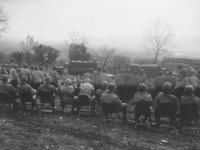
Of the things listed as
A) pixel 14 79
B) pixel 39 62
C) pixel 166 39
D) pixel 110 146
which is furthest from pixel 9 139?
pixel 166 39

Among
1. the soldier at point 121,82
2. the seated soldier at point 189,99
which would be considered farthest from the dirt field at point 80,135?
the soldier at point 121,82

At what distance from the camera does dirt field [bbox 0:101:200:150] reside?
5.37m

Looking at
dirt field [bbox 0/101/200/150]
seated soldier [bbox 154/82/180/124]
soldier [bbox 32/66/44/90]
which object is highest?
soldier [bbox 32/66/44/90]

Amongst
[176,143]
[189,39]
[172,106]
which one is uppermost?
[189,39]

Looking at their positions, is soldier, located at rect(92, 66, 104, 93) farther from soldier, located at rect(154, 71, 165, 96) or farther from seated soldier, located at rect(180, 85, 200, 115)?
seated soldier, located at rect(180, 85, 200, 115)

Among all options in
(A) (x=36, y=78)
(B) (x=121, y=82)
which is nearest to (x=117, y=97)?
(B) (x=121, y=82)

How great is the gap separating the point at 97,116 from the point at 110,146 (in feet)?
9.47

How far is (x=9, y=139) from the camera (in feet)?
18.1

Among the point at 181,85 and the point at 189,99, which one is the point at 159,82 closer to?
the point at 181,85

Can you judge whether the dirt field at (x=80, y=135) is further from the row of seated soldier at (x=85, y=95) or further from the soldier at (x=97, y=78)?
the soldier at (x=97, y=78)

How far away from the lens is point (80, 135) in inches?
240

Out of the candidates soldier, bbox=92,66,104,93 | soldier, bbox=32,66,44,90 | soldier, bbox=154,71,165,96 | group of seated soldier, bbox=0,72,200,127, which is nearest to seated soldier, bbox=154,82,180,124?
group of seated soldier, bbox=0,72,200,127

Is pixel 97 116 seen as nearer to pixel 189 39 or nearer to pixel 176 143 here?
pixel 176 143

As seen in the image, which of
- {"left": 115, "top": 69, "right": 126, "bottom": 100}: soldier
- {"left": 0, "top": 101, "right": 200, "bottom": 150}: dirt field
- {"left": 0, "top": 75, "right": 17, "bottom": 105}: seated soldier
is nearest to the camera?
{"left": 0, "top": 101, "right": 200, "bottom": 150}: dirt field
